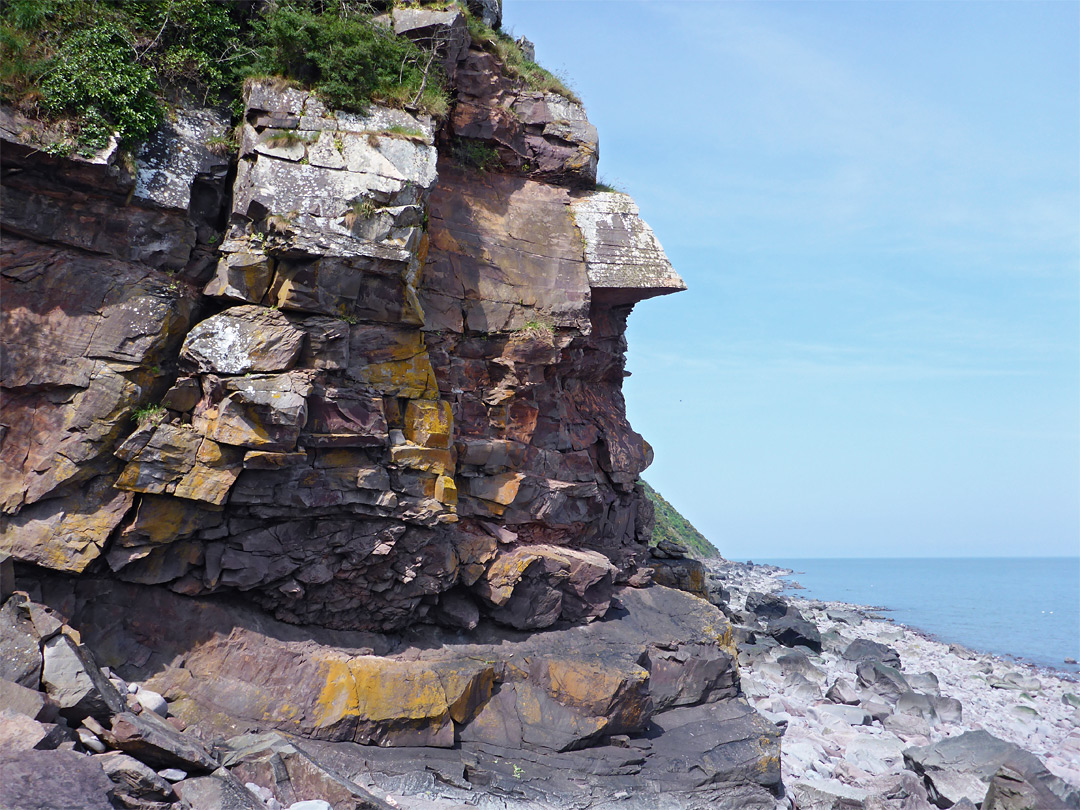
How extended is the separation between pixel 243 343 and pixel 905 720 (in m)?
18.5

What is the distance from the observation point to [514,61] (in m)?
14.4

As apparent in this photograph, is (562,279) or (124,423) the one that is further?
(562,279)

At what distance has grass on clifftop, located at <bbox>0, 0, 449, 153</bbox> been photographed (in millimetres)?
9336

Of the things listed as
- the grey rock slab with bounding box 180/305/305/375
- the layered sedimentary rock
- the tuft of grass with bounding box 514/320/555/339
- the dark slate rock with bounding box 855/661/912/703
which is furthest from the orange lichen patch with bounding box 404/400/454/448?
the dark slate rock with bounding box 855/661/912/703

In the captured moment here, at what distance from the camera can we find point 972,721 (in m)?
19.3

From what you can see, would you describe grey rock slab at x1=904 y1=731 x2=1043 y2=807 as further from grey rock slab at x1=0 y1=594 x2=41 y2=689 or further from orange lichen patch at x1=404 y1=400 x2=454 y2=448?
grey rock slab at x1=0 y1=594 x2=41 y2=689

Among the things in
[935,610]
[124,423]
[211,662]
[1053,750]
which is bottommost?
[935,610]

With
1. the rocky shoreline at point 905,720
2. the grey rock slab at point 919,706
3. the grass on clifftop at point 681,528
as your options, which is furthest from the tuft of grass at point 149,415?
the grass on clifftop at point 681,528

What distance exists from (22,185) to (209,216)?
7.58 ft

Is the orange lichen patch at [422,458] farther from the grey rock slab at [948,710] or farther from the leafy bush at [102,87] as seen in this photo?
the grey rock slab at [948,710]

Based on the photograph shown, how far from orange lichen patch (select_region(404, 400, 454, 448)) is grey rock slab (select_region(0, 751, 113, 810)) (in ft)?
19.2

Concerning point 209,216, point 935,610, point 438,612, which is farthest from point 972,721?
point 935,610

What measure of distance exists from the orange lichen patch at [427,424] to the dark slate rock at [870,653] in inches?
823

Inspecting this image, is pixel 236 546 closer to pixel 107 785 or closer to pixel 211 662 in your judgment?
pixel 211 662
